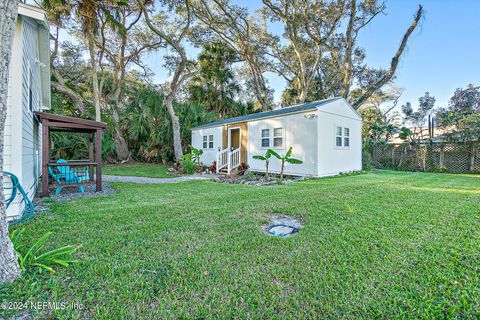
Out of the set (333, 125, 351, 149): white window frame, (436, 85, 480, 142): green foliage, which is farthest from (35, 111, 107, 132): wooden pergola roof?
(436, 85, 480, 142): green foliage

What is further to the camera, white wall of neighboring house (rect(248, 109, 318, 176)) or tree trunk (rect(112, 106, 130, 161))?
tree trunk (rect(112, 106, 130, 161))

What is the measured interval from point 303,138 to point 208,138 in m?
6.54

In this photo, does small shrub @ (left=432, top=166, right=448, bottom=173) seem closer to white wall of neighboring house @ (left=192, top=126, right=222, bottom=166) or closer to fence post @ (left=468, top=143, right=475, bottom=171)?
fence post @ (left=468, top=143, right=475, bottom=171)

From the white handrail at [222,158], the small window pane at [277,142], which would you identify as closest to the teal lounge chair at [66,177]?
the white handrail at [222,158]

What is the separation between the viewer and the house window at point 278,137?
10125 mm

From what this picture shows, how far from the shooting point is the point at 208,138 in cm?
1402

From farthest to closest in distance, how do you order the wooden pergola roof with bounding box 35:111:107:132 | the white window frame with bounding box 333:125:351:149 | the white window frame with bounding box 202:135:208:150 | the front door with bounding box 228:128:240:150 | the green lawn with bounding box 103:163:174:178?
the white window frame with bounding box 202:135:208:150
the front door with bounding box 228:128:240:150
the green lawn with bounding box 103:163:174:178
the white window frame with bounding box 333:125:351:149
the wooden pergola roof with bounding box 35:111:107:132

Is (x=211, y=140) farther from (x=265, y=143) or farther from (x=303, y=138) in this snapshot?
(x=303, y=138)

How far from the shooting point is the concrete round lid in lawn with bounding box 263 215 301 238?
3.08m

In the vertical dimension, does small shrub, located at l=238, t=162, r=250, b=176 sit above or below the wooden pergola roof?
below

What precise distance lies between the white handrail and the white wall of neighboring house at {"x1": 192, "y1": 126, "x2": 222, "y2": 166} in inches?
38.9

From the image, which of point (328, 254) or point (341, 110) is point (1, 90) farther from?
point (341, 110)

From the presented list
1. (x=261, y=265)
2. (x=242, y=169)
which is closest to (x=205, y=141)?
(x=242, y=169)

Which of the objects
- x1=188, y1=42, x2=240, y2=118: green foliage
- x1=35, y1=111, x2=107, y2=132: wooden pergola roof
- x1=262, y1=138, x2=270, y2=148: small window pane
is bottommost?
x1=262, y1=138, x2=270, y2=148: small window pane
